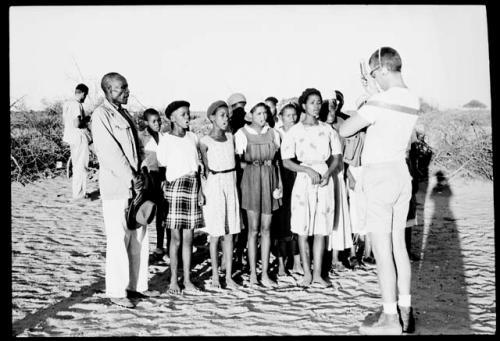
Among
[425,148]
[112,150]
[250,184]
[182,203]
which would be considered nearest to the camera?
[112,150]

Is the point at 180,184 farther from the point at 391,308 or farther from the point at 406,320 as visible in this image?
the point at 406,320

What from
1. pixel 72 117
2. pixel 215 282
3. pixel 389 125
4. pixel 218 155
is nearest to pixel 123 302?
pixel 215 282

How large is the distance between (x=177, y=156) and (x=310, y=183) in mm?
1494

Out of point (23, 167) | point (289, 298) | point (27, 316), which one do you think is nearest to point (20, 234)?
point (27, 316)

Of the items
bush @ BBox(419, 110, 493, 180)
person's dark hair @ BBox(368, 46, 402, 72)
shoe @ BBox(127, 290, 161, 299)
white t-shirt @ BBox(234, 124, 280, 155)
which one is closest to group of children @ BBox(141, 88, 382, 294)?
white t-shirt @ BBox(234, 124, 280, 155)

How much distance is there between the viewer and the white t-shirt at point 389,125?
403 cm

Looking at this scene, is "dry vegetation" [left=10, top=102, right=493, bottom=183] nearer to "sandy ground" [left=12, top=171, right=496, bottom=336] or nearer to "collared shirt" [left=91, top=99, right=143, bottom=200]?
"sandy ground" [left=12, top=171, right=496, bottom=336]

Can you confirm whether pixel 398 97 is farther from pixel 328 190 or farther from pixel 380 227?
pixel 328 190

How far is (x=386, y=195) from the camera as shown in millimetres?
4117

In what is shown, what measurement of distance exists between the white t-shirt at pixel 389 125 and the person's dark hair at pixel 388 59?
19 centimetres

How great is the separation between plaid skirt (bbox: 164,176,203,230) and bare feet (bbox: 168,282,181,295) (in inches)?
24.1

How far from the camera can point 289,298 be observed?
527 cm

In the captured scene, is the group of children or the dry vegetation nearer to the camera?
the group of children

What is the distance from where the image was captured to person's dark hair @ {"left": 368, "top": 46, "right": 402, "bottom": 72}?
4098mm
